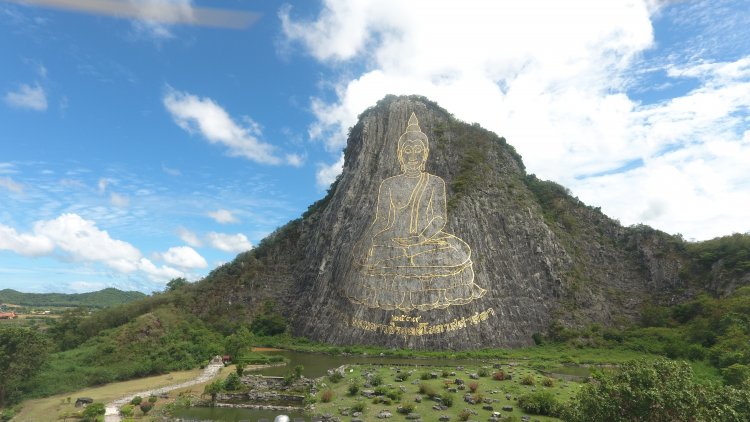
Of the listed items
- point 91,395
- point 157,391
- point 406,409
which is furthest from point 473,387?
point 91,395

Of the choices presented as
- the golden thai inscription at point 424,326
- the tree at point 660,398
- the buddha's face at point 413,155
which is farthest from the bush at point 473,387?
the buddha's face at point 413,155

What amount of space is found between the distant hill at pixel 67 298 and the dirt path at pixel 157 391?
2863 inches

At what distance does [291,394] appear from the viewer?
22.0 meters

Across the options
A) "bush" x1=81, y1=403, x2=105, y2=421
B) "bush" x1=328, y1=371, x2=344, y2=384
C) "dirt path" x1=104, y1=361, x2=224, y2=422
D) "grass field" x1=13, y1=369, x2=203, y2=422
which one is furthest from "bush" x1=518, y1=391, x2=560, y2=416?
"bush" x1=81, y1=403, x2=105, y2=421

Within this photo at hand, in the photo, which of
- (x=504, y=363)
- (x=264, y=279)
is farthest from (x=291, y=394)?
(x=264, y=279)

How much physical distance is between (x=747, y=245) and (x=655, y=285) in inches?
319

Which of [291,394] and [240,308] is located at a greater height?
[240,308]

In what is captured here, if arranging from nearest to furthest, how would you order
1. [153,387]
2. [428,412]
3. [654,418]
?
1. [654,418]
2. [428,412]
3. [153,387]

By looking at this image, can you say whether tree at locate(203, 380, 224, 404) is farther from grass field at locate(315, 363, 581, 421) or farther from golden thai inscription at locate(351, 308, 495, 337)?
golden thai inscription at locate(351, 308, 495, 337)

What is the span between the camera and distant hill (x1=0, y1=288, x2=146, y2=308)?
94125 millimetres

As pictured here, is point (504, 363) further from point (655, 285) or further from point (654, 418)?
point (655, 285)

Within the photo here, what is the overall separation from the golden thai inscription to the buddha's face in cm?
1894

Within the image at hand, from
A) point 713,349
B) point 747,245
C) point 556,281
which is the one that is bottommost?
point 713,349

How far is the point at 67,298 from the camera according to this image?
112m
